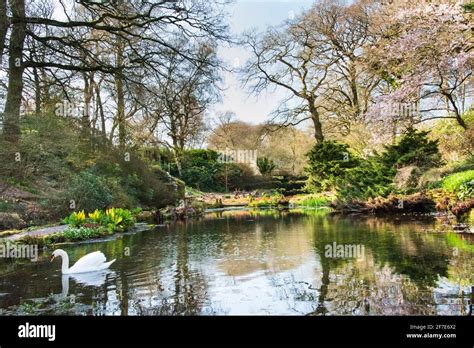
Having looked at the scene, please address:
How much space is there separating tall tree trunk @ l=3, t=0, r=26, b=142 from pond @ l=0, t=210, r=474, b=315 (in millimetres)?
3389

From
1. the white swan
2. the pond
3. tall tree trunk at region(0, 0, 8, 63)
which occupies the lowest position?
the pond

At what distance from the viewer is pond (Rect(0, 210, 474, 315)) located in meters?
3.91

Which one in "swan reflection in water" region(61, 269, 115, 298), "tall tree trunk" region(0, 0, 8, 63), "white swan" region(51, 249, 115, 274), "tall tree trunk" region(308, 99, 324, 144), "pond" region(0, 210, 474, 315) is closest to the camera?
"pond" region(0, 210, 474, 315)

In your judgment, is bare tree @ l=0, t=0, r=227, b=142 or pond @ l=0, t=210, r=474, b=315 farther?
bare tree @ l=0, t=0, r=227, b=142

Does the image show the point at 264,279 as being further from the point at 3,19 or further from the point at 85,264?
the point at 3,19

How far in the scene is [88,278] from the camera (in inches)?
218

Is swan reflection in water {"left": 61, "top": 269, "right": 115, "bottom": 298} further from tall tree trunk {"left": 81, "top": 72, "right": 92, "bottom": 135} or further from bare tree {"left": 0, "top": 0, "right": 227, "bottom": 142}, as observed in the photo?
tall tree trunk {"left": 81, "top": 72, "right": 92, "bottom": 135}

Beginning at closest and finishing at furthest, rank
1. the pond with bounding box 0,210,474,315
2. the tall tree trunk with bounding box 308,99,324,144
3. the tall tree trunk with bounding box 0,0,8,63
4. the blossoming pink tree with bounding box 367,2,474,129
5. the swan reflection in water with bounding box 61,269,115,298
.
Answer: the pond with bounding box 0,210,474,315, the swan reflection in water with bounding box 61,269,115,298, the tall tree trunk with bounding box 0,0,8,63, the blossoming pink tree with bounding box 367,2,474,129, the tall tree trunk with bounding box 308,99,324,144

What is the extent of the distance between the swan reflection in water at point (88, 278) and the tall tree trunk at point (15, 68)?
5.37 m

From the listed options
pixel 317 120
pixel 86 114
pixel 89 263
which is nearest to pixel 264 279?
pixel 89 263

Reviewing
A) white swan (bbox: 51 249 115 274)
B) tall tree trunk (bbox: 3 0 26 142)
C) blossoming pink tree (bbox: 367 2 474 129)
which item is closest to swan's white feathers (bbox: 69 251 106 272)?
white swan (bbox: 51 249 115 274)

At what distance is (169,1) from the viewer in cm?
1117

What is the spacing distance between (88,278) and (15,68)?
8865 mm
